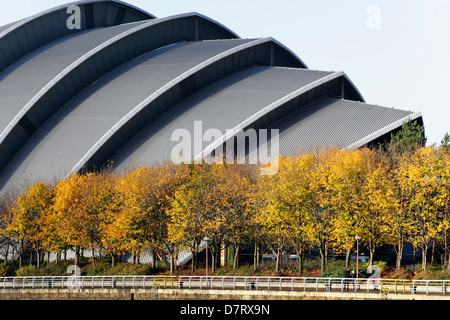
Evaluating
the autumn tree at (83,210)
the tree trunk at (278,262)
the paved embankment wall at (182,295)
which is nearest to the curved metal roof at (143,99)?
the autumn tree at (83,210)

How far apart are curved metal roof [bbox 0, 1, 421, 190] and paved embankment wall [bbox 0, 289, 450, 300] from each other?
74.0 feet

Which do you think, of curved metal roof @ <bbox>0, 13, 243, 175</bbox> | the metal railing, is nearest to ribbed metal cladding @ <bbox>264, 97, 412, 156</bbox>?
the metal railing

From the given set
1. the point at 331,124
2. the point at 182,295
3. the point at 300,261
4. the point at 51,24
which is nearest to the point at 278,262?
the point at 300,261

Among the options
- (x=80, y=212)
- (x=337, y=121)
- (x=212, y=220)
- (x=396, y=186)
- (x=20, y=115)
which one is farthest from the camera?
(x=20, y=115)

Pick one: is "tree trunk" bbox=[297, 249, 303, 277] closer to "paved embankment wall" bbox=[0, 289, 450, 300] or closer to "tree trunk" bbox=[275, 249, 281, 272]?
"tree trunk" bbox=[275, 249, 281, 272]

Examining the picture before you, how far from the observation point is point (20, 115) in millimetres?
84750

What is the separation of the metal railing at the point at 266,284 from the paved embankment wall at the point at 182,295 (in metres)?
0.69

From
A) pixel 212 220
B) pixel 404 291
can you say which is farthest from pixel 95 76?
pixel 404 291

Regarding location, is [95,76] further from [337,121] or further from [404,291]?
[404,291]

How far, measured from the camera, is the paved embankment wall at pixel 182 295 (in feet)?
155

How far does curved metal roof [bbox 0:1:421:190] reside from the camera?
79.8 metres

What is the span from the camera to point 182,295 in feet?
175
